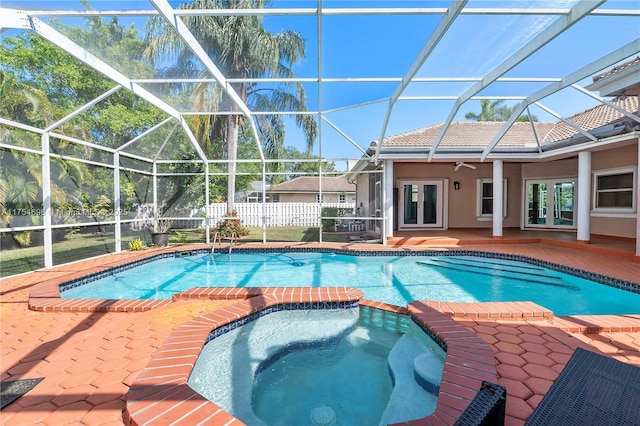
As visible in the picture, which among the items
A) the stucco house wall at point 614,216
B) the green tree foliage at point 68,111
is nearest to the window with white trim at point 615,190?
the stucco house wall at point 614,216

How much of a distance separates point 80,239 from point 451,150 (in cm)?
1223

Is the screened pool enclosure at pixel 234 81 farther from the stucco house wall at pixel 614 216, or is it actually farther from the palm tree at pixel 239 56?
the stucco house wall at pixel 614 216

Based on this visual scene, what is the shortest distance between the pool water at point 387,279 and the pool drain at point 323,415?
120 inches

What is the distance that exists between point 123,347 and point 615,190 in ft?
43.3

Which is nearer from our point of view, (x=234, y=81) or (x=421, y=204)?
(x=234, y=81)

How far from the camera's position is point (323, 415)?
98.7 inches

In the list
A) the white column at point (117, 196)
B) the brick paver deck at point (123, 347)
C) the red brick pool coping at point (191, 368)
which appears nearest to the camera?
the red brick pool coping at point (191, 368)

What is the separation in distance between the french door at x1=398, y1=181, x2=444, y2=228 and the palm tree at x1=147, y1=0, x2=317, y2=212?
195 inches

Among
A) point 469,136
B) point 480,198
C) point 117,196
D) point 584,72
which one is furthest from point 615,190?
point 117,196

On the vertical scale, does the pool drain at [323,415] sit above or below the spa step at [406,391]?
below

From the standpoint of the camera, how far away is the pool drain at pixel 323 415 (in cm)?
244

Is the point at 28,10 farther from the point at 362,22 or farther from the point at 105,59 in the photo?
the point at 362,22

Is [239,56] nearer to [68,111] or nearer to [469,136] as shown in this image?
[68,111]

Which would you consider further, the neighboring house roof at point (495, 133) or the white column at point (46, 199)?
the neighboring house roof at point (495, 133)
